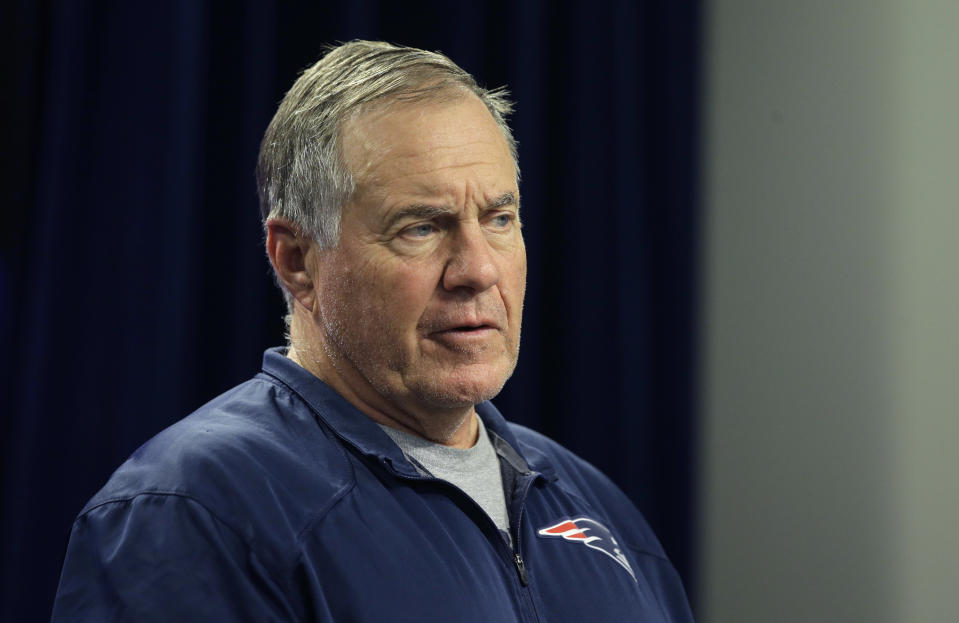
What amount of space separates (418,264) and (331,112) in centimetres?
20

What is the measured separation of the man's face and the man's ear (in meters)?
0.04

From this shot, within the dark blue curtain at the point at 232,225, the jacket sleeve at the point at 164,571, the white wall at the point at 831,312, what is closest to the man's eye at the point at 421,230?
the jacket sleeve at the point at 164,571

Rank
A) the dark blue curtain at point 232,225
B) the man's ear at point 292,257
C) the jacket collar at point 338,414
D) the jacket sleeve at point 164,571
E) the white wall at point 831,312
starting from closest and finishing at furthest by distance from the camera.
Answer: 1. the jacket sleeve at point 164,571
2. the jacket collar at point 338,414
3. the man's ear at point 292,257
4. the dark blue curtain at point 232,225
5. the white wall at point 831,312

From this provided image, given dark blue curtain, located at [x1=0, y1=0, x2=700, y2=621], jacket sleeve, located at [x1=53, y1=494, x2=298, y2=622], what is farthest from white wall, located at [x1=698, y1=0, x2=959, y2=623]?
jacket sleeve, located at [x1=53, y1=494, x2=298, y2=622]

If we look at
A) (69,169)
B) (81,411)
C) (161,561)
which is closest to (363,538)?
(161,561)

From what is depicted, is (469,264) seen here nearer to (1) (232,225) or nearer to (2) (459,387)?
(2) (459,387)

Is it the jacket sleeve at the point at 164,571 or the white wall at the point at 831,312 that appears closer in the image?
the jacket sleeve at the point at 164,571

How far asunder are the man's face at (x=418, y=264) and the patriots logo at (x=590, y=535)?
21 cm

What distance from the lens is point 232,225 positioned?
1.84 metres

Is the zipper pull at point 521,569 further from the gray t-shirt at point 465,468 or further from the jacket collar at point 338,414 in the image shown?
the jacket collar at point 338,414

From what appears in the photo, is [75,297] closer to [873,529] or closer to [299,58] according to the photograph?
[299,58]

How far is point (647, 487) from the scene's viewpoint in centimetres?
223

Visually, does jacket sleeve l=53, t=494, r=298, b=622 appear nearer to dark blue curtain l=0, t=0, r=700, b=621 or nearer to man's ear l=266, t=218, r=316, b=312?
man's ear l=266, t=218, r=316, b=312

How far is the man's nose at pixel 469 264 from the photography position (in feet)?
3.77
